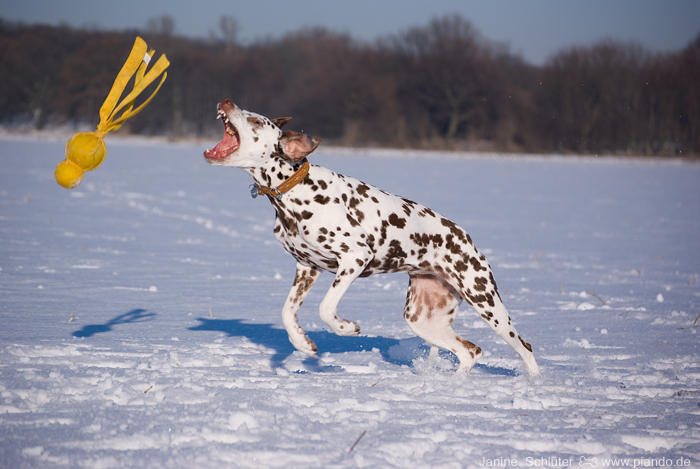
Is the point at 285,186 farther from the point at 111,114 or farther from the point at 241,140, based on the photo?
the point at 111,114

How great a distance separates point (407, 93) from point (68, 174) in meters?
55.3

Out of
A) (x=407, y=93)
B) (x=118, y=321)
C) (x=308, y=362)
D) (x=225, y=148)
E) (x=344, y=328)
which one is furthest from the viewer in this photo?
(x=407, y=93)

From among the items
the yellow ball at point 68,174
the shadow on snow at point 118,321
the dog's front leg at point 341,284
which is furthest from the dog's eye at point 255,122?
the shadow on snow at point 118,321

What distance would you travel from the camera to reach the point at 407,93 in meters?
57.9

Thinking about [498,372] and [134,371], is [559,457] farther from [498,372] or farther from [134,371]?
[134,371]

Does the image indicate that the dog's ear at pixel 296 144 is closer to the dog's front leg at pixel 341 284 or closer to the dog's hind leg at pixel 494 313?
the dog's front leg at pixel 341 284

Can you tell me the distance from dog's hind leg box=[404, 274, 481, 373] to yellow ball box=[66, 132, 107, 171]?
8.53 feet

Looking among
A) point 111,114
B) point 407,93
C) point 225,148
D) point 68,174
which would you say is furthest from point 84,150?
point 407,93

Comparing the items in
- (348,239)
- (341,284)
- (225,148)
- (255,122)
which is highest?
(255,122)

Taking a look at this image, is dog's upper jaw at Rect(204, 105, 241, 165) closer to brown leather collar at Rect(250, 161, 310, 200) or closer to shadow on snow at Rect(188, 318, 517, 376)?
brown leather collar at Rect(250, 161, 310, 200)

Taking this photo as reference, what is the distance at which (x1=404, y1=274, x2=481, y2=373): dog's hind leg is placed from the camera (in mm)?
4852

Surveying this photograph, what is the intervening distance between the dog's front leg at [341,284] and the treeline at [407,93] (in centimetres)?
4732

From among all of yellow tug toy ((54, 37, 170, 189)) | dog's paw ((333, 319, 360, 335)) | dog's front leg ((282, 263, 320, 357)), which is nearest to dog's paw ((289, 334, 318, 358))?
dog's front leg ((282, 263, 320, 357))

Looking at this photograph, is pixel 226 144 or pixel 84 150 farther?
pixel 84 150
